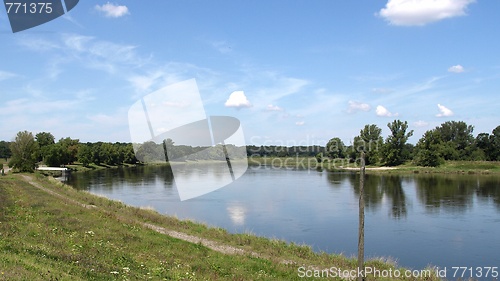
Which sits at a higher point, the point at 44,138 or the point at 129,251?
the point at 44,138

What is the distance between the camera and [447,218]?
106 feet

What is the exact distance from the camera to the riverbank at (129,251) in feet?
32.7

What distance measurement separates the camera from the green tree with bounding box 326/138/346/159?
130875 mm

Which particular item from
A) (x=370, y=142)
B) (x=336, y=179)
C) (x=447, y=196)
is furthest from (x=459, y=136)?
(x=447, y=196)

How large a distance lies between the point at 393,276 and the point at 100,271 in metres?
10.7

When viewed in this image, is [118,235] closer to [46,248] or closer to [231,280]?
[46,248]

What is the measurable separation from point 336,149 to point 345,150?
5355mm

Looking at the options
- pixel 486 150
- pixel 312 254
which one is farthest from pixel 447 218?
pixel 486 150

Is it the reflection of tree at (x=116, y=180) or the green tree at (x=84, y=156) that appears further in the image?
the green tree at (x=84, y=156)

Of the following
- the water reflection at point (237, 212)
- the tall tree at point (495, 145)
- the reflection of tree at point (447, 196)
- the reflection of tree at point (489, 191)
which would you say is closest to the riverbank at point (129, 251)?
the water reflection at point (237, 212)

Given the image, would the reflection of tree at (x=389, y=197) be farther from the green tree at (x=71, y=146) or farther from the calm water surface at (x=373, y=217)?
the green tree at (x=71, y=146)

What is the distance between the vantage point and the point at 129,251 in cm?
1487

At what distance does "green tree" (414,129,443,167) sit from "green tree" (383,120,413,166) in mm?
9112

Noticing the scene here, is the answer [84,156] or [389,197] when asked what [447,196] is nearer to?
[389,197]
